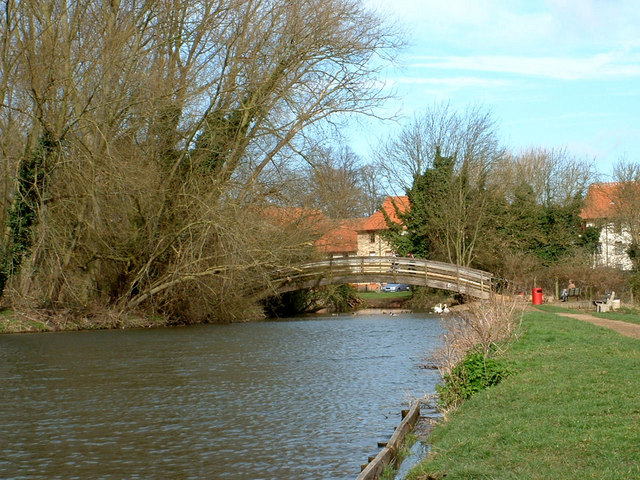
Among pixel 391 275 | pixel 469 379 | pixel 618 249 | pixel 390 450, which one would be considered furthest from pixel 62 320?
pixel 618 249

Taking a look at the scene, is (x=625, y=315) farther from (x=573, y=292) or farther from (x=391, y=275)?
(x=391, y=275)

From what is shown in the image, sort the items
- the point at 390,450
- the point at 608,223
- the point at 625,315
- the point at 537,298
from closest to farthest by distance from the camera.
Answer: the point at 390,450 < the point at 625,315 < the point at 537,298 < the point at 608,223

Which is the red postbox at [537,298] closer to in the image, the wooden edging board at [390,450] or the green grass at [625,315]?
the green grass at [625,315]

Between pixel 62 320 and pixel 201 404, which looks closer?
pixel 201 404

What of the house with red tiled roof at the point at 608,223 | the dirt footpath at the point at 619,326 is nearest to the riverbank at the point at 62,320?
the dirt footpath at the point at 619,326

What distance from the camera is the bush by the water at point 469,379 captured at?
39.7 feet

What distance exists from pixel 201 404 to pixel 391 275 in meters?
26.8

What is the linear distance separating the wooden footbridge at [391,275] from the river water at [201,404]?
13.2 meters

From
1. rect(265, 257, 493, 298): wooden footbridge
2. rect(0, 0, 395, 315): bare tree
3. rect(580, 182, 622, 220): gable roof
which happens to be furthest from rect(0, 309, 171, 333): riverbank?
rect(580, 182, 622, 220): gable roof

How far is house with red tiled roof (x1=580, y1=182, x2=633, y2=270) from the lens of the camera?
161 feet

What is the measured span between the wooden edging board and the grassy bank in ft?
1.31

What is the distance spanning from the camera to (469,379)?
1223 centimetres

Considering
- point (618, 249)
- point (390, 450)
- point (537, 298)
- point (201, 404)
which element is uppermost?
point (618, 249)

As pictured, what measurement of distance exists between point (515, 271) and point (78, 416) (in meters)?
34.4
